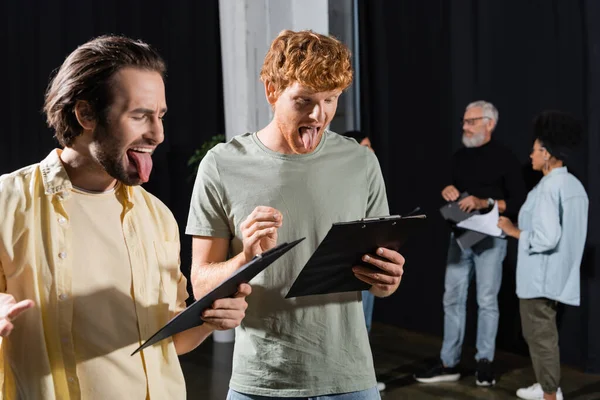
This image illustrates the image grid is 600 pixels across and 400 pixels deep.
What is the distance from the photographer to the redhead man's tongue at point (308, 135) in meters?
1.81

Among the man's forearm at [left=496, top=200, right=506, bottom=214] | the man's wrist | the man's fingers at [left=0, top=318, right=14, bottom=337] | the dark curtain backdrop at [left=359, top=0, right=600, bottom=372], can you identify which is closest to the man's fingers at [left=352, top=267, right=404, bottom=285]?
the man's fingers at [left=0, top=318, right=14, bottom=337]

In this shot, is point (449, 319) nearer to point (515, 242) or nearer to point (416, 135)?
point (515, 242)

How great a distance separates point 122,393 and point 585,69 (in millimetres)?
4378

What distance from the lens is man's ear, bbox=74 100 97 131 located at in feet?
4.60

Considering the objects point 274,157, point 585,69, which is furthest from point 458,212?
point 274,157

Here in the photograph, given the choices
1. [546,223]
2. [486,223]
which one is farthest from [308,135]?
[486,223]

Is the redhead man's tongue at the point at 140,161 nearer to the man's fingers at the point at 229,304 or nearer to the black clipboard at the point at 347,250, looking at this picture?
the man's fingers at the point at 229,304

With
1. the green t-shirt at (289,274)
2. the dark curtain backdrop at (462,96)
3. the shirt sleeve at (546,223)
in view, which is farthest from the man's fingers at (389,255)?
the dark curtain backdrop at (462,96)

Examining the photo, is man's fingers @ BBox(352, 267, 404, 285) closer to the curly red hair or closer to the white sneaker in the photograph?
the curly red hair

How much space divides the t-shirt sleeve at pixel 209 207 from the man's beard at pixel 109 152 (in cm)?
43

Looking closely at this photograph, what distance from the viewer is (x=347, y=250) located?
169 centimetres

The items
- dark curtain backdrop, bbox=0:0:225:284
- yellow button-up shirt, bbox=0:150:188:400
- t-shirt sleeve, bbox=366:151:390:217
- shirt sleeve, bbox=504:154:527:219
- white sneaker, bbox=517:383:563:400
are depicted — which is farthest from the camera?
dark curtain backdrop, bbox=0:0:225:284

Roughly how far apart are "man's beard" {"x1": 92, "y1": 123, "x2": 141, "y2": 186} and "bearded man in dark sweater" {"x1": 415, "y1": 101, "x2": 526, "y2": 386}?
366cm

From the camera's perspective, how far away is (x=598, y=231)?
16.4 ft
